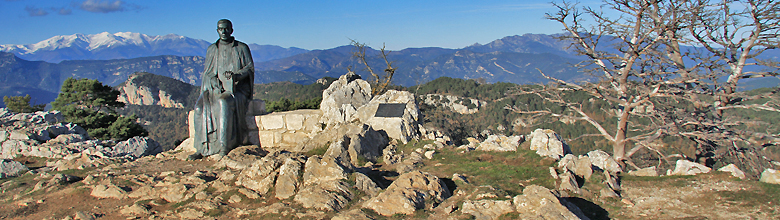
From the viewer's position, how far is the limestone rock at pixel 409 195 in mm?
4605

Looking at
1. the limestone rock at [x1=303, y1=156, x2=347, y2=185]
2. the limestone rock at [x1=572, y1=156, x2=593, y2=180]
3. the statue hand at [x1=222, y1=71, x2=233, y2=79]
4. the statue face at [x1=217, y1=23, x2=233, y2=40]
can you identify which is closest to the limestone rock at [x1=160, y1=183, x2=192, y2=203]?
the limestone rock at [x1=303, y1=156, x2=347, y2=185]

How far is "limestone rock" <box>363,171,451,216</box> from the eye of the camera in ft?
15.1

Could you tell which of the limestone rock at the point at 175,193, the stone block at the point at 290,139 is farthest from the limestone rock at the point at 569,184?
the stone block at the point at 290,139

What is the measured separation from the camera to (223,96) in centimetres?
822

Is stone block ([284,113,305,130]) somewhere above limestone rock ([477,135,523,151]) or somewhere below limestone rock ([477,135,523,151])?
above

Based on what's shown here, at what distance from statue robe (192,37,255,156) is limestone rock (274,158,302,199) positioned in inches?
113

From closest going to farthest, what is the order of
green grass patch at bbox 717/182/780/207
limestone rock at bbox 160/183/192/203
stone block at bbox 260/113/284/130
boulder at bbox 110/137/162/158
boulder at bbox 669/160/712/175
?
1. green grass patch at bbox 717/182/780/207
2. limestone rock at bbox 160/183/192/203
3. boulder at bbox 669/160/712/175
4. stone block at bbox 260/113/284/130
5. boulder at bbox 110/137/162/158

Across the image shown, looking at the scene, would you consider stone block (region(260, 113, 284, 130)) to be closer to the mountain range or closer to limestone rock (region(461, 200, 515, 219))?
limestone rock (region(461, 200, 515, 219))

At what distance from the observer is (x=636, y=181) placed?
5.71 metres

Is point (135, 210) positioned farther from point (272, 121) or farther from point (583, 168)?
point (583, 168)

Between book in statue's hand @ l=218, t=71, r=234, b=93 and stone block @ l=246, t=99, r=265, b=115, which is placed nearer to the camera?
book in statue's hand @ l=218, t=71, r=234, b=93

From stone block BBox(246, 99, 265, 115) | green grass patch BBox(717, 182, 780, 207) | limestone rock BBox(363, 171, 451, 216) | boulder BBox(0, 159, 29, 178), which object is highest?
stone block BBox(246, 99, 265, 115)

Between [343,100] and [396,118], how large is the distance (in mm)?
1688

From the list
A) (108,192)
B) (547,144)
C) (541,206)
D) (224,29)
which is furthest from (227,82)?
(541,206)
